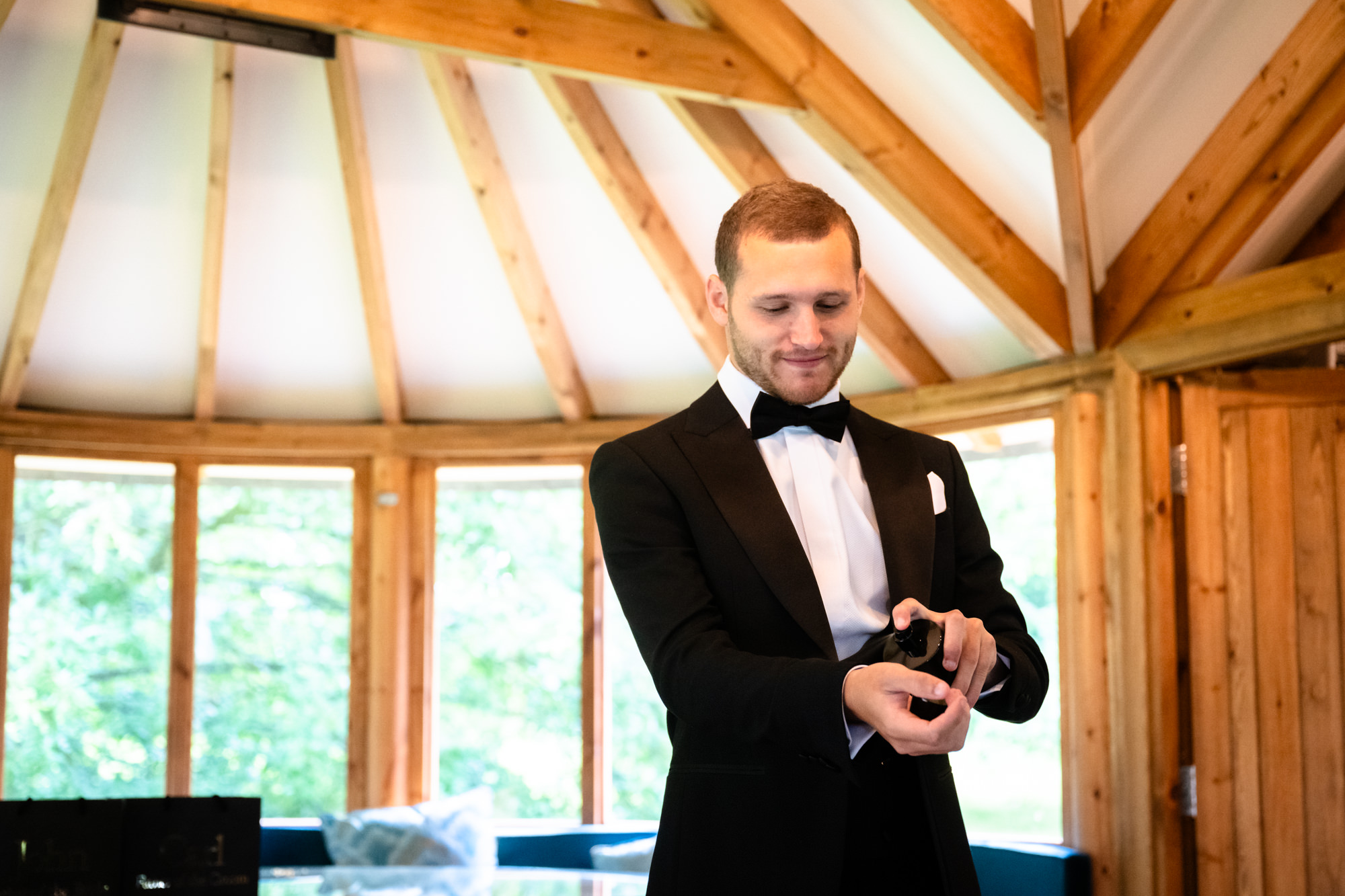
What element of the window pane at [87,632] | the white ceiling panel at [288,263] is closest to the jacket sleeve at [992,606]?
the white ceiling panel at [288,263]

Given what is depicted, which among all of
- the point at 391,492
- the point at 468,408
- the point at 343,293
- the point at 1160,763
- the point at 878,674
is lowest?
the point at 1160,763

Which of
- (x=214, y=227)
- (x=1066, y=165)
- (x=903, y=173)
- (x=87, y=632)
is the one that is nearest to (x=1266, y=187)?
(x=1066, y=165)

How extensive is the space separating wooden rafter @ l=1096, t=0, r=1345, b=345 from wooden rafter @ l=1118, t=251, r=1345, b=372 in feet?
0.31

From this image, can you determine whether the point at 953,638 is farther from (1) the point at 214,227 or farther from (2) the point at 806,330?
(1) the point at 214,227

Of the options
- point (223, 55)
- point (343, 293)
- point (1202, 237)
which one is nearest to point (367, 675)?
point (343, 293)

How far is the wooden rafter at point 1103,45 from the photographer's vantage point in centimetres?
316

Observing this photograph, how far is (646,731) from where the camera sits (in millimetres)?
5605

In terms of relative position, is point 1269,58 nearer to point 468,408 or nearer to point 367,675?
point 468,408

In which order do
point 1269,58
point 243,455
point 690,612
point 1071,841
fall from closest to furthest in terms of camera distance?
point 690,612
point 1269,58
point 1071,841
point 243,455

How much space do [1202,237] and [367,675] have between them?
3.96 m

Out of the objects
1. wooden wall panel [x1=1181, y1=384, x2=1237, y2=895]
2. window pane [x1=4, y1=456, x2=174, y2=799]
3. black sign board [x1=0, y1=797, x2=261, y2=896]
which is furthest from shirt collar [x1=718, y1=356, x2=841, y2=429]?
window pane [x1=4, y1=456, x2=174, y2=799]

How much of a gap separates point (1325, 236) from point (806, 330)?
3104 mm

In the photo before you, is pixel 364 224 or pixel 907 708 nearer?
pixel 907 708

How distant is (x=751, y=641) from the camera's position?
1277 millimetres
